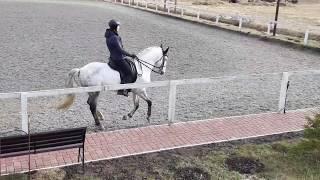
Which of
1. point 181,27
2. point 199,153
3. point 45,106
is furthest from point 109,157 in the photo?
point 181,27

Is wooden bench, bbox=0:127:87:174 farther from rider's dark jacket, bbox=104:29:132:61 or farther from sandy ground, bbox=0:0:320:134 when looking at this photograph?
rider's dark jacket, bbox=104:29:132:61

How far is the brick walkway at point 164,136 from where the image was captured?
7.62 m

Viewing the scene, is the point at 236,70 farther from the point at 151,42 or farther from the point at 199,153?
the point at 199,153

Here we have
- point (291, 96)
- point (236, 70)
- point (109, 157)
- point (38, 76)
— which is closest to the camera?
point (109, 157)

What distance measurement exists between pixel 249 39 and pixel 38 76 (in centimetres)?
1437

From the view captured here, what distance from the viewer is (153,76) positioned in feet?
49.5

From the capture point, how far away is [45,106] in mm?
10945

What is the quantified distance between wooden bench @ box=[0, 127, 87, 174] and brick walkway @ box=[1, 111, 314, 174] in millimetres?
400

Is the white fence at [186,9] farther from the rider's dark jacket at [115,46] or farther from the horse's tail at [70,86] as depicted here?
the horse's tail at [70,86]

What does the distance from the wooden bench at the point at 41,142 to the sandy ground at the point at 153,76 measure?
7.51 ft

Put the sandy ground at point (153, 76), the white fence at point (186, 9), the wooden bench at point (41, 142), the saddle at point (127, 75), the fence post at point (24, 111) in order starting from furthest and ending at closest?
the white fence at point (186, 9), the sandy ground at point (153, 76), the saddle at point (127, 75), the fence post at point (24, 111), the wooden bench at point (41, 142)

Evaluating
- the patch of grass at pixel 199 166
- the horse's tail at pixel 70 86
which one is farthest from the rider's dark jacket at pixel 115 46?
the patch of grass at pixel 199 166

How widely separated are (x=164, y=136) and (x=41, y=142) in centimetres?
281

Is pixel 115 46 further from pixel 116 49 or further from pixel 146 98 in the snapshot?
pixel 146 98
